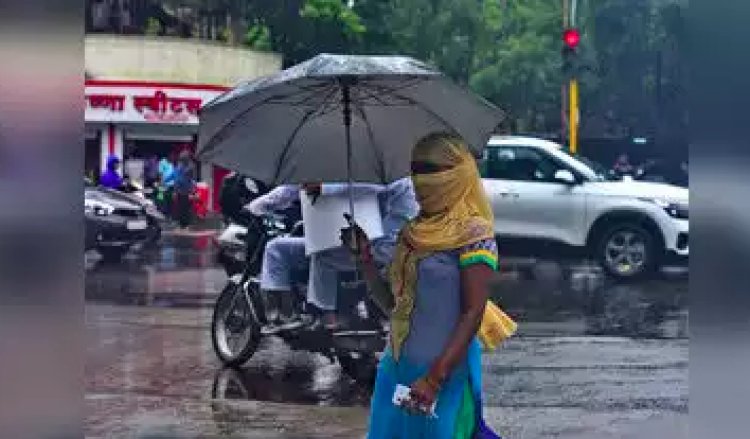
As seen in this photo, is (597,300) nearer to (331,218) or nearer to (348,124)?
(331,218)

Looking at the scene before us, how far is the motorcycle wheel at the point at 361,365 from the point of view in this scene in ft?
25.7

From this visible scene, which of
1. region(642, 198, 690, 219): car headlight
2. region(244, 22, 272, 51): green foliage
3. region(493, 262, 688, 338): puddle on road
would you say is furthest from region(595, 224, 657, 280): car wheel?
region(244, 22, 272, 51): green foliage

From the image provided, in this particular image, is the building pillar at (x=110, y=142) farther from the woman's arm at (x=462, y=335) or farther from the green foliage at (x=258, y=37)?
the woman's arm at (x=462, y=335)

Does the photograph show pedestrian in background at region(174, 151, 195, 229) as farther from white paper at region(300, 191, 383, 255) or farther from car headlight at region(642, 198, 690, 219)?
white paper at region(300, 191, 383, 255)

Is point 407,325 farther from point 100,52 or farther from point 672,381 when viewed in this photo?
point 100,52

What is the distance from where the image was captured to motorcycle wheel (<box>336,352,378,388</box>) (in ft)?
25.7

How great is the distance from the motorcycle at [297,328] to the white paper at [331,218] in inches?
10.6

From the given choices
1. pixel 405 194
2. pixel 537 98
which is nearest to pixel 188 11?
pixel 537 98

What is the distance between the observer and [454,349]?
364cm

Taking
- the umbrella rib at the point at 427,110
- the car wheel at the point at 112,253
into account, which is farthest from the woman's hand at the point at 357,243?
the car wheel at the point at 112,253

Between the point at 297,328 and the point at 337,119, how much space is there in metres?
3.29

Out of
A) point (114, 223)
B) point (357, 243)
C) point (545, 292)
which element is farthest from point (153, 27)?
point (357, 243)

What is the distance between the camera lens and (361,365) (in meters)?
7.90

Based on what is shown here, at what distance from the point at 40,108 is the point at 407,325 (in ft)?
4.37
